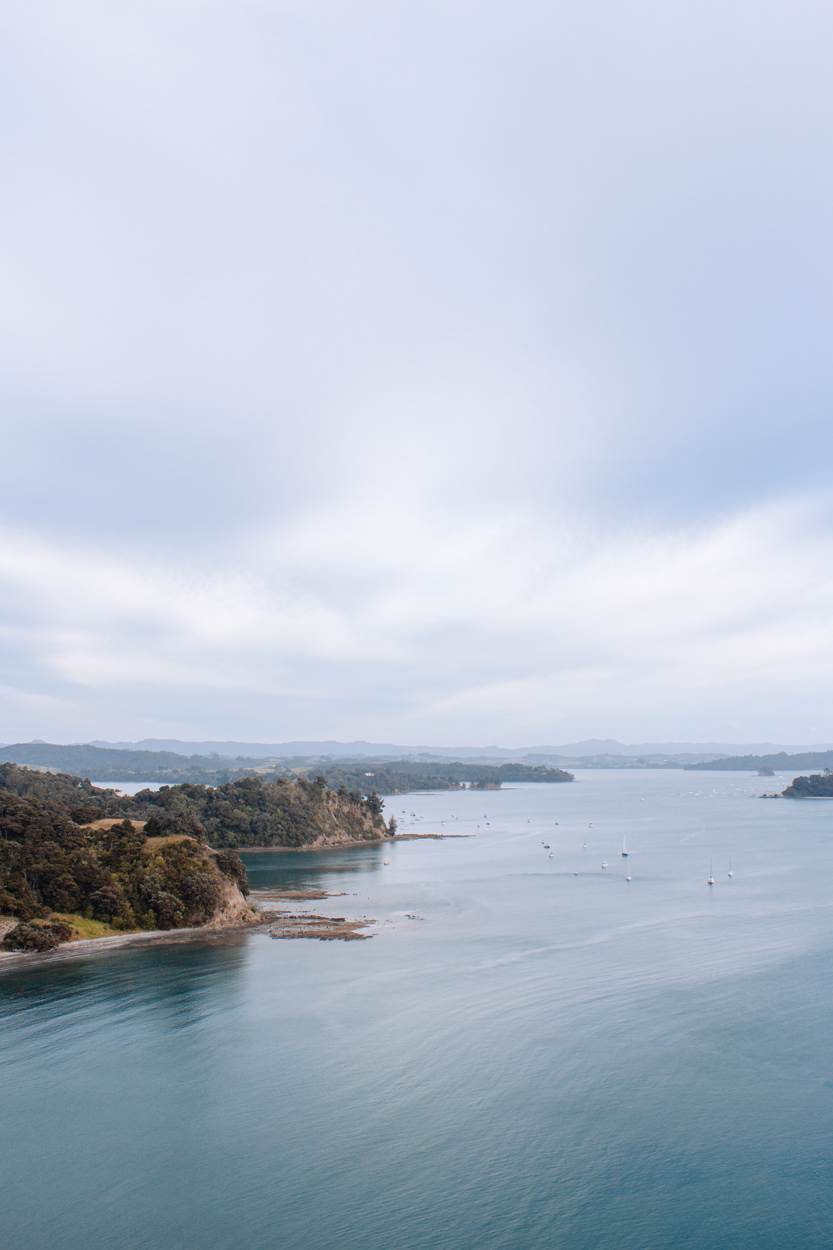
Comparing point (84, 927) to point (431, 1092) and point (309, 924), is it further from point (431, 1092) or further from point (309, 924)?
point (431, 1092)

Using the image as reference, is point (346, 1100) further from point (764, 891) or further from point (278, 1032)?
point (764, 891)

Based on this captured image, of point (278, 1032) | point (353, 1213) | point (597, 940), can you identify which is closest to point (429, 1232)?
point (353, 1213)

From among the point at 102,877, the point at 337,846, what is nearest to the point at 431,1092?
the point at 102,877

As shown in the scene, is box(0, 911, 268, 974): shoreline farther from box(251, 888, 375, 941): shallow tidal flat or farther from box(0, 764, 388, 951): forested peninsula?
box(251, 888, 375, 941): shallow tidal flat

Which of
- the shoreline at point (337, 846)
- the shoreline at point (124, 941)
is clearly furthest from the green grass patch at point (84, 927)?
the shoreline at point (337, 846)

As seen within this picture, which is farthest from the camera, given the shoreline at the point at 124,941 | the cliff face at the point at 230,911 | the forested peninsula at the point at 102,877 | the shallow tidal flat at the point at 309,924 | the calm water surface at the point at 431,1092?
the cliff face at the point at 230,911

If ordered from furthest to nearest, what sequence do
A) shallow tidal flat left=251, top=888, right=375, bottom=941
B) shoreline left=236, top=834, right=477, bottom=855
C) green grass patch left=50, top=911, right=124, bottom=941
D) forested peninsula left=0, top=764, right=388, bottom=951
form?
shoreline left=236, top=834, right=477, bottom=855
shallow tidal flat left=251, top=888, right=375, bottom=941
green grass patch left=50, top=911, right=124, bottom=941
forested peninsula left=0, top=764, right=388, bottom=951

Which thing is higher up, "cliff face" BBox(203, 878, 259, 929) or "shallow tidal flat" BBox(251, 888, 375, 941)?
"cliff face" BBox(203, 878, 259, 929)

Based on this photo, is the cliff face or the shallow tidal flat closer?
the shallow tidal flat

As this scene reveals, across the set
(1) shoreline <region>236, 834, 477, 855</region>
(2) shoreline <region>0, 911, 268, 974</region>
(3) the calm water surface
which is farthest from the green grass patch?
(1) shoreline <region>236, 834, 477, 855</region>

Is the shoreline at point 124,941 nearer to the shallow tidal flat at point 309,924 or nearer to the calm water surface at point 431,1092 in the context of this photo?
the shallow tidal flat at point 309,924
